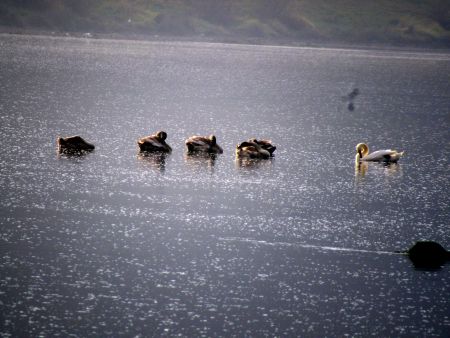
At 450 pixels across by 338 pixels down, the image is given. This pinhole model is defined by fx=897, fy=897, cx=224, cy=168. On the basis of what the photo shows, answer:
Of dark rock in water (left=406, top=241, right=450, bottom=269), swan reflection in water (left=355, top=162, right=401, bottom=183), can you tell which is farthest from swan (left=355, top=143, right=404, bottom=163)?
dark rock in water (left=406, top=241, right=450, bottom=269)

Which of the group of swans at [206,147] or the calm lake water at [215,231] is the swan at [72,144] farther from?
the calm lake water at [215,231]

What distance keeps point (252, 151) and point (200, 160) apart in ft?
10.9

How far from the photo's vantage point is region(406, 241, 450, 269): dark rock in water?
28531mm

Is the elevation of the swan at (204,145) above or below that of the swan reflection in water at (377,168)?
above

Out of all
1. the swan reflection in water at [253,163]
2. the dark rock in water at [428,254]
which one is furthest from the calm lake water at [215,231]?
the dark rock in water at [428,254]

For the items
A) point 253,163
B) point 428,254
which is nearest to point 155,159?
point 253,163

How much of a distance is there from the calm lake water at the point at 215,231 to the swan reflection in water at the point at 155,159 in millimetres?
238

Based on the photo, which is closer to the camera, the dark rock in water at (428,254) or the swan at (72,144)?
the dark rock in water at (428,254)

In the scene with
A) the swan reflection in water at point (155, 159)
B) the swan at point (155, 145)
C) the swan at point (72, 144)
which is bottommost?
the swan reflection in water at point (155, 159)

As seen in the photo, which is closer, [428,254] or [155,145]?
[428,254]

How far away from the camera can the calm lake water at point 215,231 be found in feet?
76.0

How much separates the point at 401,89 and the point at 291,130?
65.0 meters

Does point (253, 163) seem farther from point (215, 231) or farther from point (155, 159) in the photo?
point (215, 231)

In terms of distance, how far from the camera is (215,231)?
103 ft
